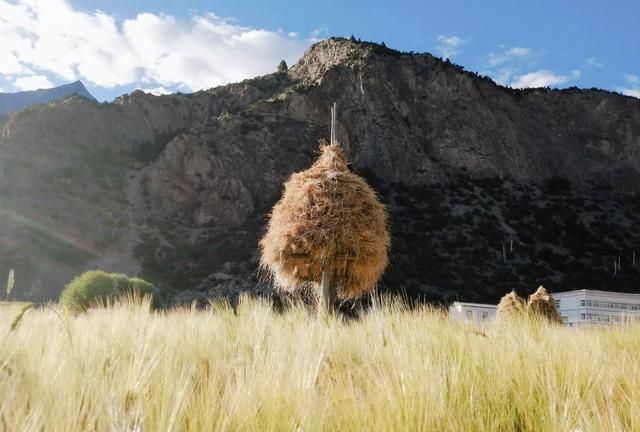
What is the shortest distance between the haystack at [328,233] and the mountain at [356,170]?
1479 inches

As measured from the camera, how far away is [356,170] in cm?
6600

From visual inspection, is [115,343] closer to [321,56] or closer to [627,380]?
[627,380]

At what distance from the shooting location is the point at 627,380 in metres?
2.64

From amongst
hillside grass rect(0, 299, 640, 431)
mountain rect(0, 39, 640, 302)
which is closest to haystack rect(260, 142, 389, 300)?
hillside grass rect(0, 299, 640, 431)

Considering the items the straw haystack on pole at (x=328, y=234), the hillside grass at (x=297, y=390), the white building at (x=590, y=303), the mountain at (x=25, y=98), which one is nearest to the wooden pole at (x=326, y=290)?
the straw haystack on pole at (x=328, y=234)

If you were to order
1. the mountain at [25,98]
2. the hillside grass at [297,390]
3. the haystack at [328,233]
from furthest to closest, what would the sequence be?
the mountain at [25,98] < the haystack at [328,233] < the hillside grass at [297,390]

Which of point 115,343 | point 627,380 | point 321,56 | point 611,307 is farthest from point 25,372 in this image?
point 321,56

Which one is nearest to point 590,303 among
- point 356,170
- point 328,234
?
point 328,234

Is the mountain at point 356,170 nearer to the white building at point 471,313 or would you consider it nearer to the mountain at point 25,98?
the white building at point 471,313

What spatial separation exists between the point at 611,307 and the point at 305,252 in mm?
30927

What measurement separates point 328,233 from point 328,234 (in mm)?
15

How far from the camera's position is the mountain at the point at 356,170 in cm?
5225

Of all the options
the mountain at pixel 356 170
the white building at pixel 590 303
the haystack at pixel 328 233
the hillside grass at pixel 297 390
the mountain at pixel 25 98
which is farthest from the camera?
the mountain at pixel 25 98

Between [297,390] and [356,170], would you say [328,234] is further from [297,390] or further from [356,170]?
[356,170]
